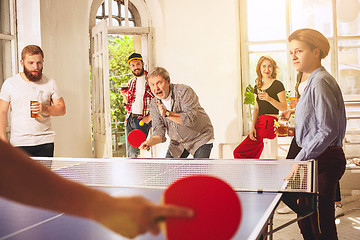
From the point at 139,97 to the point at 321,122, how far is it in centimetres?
401

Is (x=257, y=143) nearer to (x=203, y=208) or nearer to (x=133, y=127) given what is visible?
(x=133, y=127)

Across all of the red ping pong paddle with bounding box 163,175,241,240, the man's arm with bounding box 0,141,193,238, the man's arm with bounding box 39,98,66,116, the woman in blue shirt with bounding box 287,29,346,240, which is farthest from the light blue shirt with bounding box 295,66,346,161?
the man's arm with bounding box 39,98,66,116

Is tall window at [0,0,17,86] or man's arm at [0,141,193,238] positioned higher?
tall window at [0,0,17,86]

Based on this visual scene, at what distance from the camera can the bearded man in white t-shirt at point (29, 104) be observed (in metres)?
4.09

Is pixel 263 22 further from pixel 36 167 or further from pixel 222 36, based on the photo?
pixel 36 167

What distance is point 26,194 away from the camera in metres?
0.54

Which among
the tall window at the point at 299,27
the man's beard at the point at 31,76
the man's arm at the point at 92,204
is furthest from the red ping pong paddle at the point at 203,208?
the tall window at the point at 299,27

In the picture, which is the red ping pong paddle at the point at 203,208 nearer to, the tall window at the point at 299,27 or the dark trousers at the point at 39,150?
the dark trousers at the point at 39,150

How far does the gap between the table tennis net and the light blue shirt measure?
0.11 m

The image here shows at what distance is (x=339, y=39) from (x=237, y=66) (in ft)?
4.60

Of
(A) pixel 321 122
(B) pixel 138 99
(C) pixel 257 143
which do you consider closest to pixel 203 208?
(A) pixel 321 122

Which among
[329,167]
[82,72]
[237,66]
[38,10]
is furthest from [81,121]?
[329,167]

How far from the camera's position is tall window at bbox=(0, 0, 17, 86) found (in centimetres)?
536

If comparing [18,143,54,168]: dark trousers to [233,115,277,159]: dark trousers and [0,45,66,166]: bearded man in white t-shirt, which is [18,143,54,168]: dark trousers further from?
[233,115,277,159]: dark trousers
